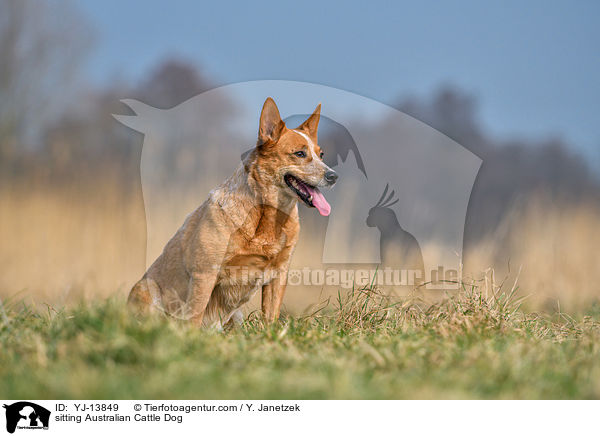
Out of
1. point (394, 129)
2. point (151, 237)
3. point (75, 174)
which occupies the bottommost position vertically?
point (151, 237)

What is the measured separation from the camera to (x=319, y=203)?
3.54 metres

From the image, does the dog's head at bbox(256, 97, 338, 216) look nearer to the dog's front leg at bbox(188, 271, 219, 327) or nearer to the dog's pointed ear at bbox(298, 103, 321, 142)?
the dog's pointed ear at bbox(298, 103, 321, 142)

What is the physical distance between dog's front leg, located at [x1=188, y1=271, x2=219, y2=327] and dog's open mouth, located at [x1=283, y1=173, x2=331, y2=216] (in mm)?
729

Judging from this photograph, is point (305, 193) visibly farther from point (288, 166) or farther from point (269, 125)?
point (269, 125)

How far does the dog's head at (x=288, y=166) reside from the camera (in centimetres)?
352

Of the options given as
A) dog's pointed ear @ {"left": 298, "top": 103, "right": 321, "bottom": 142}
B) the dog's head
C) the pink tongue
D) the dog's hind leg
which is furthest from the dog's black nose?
the dog's hind leg

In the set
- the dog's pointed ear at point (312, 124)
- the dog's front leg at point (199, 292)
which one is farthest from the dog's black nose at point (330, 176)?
the dog's front leg at point (199, 292)

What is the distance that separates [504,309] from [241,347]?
183 cm

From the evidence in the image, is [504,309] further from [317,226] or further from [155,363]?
[317,226]

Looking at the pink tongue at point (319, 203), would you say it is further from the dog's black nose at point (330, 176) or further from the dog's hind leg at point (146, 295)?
the dog's hind leg at point (146, 295)

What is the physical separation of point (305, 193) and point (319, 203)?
111mm

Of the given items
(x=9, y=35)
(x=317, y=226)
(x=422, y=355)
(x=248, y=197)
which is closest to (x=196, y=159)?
(x=317, y=226)

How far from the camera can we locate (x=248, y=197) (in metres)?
3.49

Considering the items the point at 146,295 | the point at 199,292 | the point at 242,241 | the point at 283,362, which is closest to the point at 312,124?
the point at 242,241
